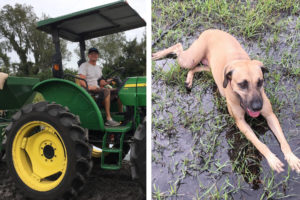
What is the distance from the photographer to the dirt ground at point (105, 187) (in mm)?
1782

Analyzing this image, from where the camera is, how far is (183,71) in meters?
1.65

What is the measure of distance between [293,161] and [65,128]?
1383 mm

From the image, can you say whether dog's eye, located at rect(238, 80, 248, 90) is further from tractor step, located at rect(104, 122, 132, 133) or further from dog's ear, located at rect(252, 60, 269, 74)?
tractor step, located at rect(104, 122, 132, 133)

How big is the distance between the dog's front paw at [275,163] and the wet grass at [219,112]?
0.03m

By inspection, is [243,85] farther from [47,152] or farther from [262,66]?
[47,152]

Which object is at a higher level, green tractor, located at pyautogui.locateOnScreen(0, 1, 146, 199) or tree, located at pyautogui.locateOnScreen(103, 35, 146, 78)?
tree, located at pyautogui.locateOnScreen(103, 35, 146, 78)

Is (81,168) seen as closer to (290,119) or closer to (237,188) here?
(237,188)

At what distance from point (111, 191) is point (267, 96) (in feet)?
4.23

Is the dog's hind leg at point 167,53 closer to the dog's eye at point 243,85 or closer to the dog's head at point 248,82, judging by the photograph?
the dog's head at point 248,82

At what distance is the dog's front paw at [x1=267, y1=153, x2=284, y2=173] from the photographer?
49.5 inches

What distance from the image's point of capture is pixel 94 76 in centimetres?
210

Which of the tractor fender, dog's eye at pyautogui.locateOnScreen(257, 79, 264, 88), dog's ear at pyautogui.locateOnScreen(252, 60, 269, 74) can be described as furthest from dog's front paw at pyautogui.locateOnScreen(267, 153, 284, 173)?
the tractor fender

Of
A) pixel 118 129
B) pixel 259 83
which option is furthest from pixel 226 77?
pixel 118 129

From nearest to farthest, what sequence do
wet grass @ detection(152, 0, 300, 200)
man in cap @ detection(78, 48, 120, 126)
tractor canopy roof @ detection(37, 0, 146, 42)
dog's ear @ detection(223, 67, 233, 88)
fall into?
wet grass @ detection(152, 0, 300, 200) < dog's ear @ detection(223, 67, 233, 88) < tractor canopy roof @ detection(37, 0, 146, 42) < man in cap @ detection(78, 48, 120, 126)
